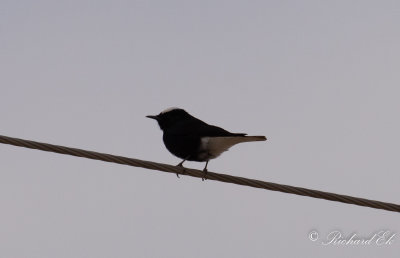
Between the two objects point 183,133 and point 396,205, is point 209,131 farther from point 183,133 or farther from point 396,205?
point 396,205

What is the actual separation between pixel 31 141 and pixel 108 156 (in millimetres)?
542

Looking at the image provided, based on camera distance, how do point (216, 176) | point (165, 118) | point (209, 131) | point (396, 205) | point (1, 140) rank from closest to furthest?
point (1, 140) < point (396, 205) < point (216, 176) < point (209, 131) < point (165, 118)

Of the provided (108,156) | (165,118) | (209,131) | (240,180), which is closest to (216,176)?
(240,180)

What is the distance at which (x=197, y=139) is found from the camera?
7410 millimetres

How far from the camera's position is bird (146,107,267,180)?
280 inches

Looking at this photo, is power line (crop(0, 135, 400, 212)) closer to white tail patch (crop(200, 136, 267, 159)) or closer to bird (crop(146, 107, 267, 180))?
bird (crop(146, 107, 267, 180))

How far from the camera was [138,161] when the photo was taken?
498 cm

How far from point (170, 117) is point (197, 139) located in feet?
3.67

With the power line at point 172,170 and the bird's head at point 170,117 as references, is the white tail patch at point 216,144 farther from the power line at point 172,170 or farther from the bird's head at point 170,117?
the power line at point 172,170

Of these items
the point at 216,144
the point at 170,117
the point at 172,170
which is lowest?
the point at 172,170

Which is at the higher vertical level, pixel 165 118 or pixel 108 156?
pixel 165 118

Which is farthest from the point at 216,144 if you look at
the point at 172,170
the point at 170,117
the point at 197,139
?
the point at 172,170

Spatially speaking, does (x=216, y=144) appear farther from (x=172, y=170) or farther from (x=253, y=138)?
(x=172, y=170)

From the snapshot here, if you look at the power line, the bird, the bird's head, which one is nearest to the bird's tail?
the bird
